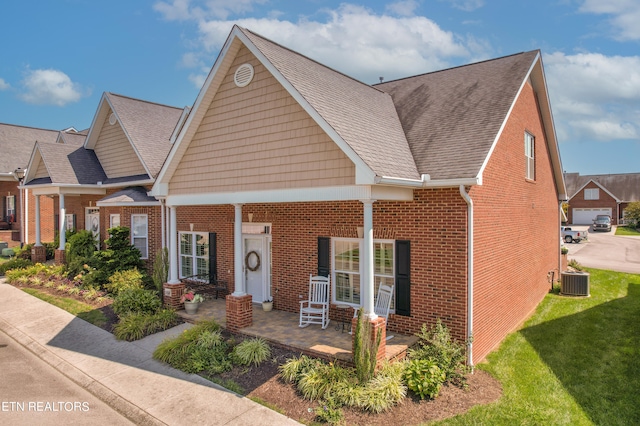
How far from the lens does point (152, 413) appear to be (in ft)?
22.1

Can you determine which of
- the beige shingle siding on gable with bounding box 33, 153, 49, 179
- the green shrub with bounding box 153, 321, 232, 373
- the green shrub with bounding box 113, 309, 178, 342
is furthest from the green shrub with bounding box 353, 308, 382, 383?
the beige shingle siding on gable with bounding box 33, 153, 49, 179

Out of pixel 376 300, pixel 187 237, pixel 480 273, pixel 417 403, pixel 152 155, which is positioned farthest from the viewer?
pixel 152 155

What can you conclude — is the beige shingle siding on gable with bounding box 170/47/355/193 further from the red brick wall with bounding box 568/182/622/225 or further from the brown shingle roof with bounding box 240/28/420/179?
the red brick wall with bounding box 568/182/622/225

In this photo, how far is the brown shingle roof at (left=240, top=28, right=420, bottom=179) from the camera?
8164 millimetres

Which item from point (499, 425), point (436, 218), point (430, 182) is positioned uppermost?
point (430, 182)

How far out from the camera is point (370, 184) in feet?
25.1

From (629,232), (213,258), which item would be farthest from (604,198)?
(213,258)

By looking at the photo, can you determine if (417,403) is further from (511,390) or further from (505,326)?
(505,326)

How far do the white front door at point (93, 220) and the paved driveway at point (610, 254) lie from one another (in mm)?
25738

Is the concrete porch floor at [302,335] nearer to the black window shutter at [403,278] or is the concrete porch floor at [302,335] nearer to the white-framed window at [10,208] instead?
the black window shutter at [403,278]

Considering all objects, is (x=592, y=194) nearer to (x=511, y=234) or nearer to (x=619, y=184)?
(x=619, y=184)

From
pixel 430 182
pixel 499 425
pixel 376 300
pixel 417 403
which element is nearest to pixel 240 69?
pixel 430 182

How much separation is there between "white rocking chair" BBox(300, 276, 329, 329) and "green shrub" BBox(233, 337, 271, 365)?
1.54m

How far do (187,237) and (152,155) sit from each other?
13.7 ft
